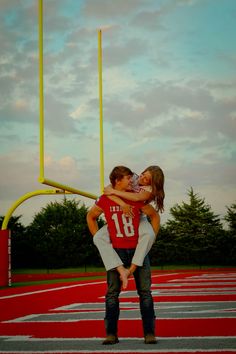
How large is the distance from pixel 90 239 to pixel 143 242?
37.7 metres

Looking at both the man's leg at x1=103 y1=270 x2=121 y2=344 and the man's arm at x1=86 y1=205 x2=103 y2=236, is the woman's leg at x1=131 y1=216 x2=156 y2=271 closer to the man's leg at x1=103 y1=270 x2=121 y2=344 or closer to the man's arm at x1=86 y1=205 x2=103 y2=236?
the man's leg at x1=103 y1=270 x2=121 y2=344

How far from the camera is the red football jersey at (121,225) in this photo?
5.07m

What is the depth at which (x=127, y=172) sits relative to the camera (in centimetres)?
507

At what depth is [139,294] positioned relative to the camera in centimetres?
509

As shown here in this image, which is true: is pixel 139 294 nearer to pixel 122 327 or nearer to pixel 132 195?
pixel 132 195

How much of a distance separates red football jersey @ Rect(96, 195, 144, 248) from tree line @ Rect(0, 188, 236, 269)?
3100 centimetres

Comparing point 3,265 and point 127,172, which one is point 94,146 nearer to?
point 3,265

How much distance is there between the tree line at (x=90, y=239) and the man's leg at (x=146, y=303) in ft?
101

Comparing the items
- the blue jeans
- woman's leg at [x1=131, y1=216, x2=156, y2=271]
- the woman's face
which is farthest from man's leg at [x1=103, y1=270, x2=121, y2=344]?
the woman's face

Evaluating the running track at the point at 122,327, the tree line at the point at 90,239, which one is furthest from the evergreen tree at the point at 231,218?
the running track at the point at 122,327

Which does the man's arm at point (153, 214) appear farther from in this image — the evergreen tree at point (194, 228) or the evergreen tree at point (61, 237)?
the evergreen tree at point (194, 228)

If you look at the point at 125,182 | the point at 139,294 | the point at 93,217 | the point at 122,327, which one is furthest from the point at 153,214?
the point at 122,327

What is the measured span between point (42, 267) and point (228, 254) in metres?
11.9

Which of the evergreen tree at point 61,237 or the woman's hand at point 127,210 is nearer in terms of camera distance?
the woman's hand at point 127,210
